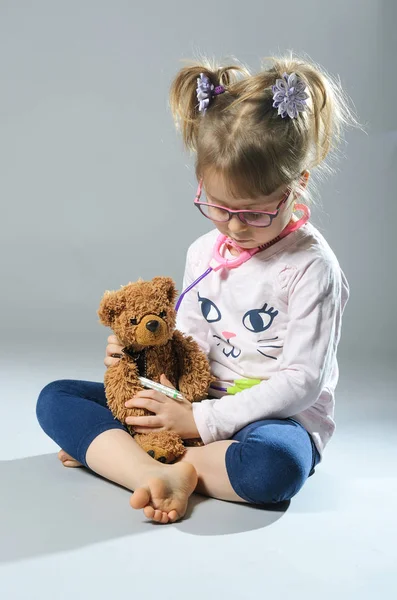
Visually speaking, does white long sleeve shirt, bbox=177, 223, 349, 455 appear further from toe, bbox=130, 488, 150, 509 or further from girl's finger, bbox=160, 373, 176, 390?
toe, bbox=130, 488, 150, 509

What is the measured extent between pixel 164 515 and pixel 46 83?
1.72m

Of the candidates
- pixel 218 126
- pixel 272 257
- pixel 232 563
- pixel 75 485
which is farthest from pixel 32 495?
pixel 218 126

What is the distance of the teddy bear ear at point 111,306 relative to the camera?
150cm

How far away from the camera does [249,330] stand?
1.57m

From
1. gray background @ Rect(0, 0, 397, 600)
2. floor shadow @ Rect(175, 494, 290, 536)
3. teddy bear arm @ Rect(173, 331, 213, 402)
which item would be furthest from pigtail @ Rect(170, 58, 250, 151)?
gray background @ Rect(0, 0, 397, 600)

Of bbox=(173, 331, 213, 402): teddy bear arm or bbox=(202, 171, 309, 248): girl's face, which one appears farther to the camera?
bbox=(173, 331, 213, 402): teddy bear arm

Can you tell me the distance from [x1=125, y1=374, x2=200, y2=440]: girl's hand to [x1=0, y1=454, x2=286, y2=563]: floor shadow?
0.35 feet

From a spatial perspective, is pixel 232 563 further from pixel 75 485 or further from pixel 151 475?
pixel 75 485

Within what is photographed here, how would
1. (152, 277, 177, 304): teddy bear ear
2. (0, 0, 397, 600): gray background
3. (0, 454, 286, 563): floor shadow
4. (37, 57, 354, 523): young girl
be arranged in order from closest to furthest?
(0, 454, 286, 563): floor shadow → (37, 57, 354, 523): young girl → (152, 277, 177, 304): teddy bear ear → (0, 0, 397, 600): gray background

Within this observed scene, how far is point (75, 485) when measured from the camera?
59.1 inches

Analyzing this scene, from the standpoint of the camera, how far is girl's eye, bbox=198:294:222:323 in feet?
5.27

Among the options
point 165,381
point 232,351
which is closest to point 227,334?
point 232,351

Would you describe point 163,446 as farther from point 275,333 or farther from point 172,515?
point 275,333

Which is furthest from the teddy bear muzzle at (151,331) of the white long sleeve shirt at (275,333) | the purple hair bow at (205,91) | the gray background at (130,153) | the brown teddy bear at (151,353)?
the gray background at (130,153)
